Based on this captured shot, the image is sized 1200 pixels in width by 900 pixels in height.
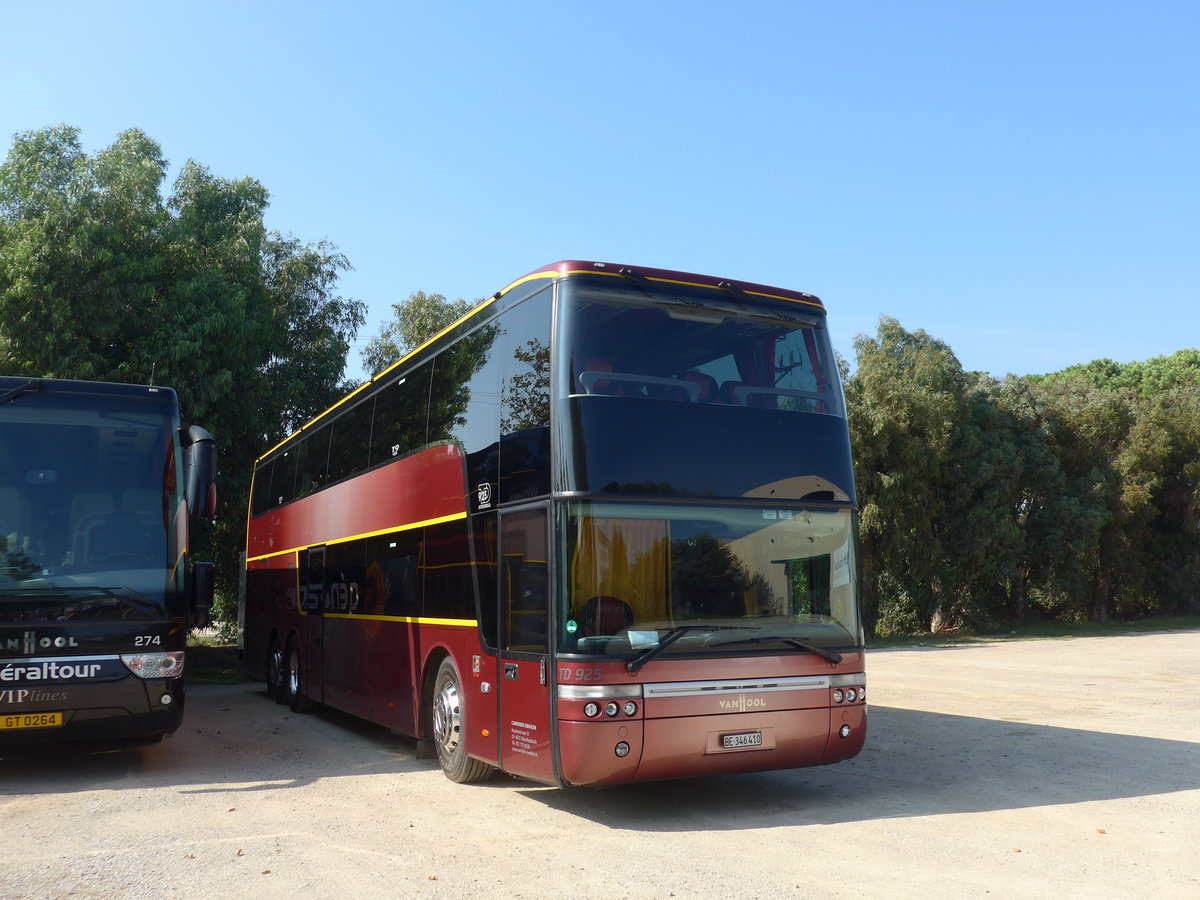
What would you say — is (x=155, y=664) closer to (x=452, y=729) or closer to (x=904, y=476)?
(x=452, y=729)

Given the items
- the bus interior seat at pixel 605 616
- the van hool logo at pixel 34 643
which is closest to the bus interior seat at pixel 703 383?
the bus interior seat at pixel 605 616

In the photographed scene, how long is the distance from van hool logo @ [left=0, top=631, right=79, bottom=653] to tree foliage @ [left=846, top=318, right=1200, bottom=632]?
25.2 m

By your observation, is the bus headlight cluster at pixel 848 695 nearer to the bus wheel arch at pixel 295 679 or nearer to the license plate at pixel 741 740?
the license plate at pixel 741 740

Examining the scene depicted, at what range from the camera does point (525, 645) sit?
26.3 ft

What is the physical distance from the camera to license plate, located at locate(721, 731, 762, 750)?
304 inches

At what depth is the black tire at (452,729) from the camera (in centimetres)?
919

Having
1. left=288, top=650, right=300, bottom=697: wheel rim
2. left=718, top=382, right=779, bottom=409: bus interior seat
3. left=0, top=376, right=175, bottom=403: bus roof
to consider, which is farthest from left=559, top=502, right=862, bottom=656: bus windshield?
left=288, top=650, right=300, bottom=697: wheel rim

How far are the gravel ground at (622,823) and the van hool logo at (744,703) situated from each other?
82 centimetres

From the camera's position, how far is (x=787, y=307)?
28.9ft

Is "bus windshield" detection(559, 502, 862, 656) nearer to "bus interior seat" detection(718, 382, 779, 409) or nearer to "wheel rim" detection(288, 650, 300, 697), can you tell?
"bus interior seat" detection(718, 382, 779, 409)

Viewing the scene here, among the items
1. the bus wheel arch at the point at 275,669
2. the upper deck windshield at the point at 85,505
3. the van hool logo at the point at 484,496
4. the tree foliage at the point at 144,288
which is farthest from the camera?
the tree foliage at the point at 144,288

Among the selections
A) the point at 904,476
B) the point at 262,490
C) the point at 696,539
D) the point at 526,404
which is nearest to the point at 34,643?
the point at 526,404

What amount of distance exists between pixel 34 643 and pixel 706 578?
19.1ft

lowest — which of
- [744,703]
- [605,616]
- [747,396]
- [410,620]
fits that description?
[744,703]
